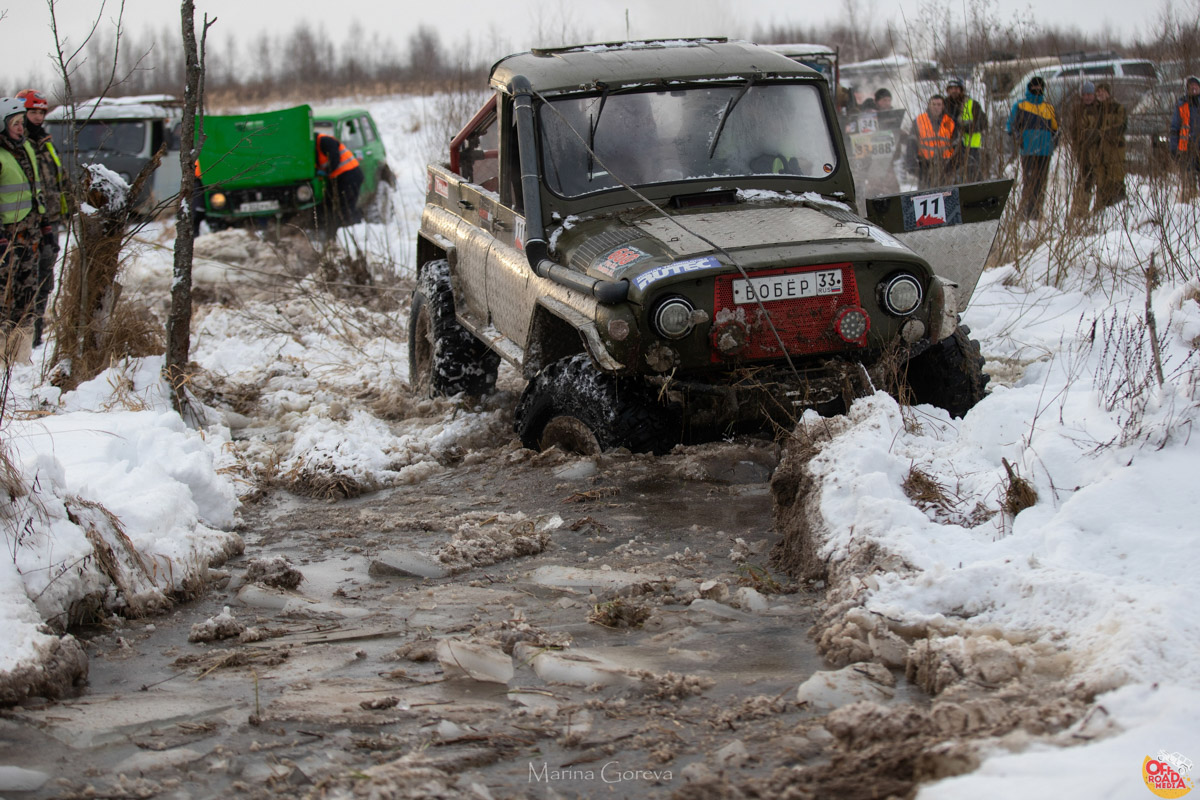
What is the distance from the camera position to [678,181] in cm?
529

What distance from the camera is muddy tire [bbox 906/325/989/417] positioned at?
16.4 ft

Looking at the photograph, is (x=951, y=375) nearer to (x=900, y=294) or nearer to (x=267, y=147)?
(x=900, y=294)

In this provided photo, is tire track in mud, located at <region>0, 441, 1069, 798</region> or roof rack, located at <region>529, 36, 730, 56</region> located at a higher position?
roof rack, located at <region>529, 36, 730, 56</region>

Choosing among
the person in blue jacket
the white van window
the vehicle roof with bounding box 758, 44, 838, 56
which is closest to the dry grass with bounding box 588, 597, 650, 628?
the person in blue jacket

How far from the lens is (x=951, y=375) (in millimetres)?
4992

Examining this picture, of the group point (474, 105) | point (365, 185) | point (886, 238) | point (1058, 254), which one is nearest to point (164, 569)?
point (886, 238)

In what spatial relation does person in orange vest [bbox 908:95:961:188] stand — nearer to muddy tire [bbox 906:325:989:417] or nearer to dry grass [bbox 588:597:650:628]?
muddy tire [bbox 906:325:989:417]

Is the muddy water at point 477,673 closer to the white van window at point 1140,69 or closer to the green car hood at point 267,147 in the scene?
the white van window at point 1140,69

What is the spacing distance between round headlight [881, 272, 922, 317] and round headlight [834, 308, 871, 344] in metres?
0.13

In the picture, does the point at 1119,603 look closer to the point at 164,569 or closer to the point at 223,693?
the point at 223,693

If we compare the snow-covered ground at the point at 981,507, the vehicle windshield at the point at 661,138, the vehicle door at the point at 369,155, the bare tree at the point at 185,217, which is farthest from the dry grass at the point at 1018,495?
the vehicle door at the point at 369,155

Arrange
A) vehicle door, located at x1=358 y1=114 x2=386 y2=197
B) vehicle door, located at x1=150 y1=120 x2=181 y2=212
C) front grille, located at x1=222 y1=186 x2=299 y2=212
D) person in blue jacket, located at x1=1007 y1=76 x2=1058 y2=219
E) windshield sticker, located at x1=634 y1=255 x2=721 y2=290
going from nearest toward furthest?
windshield sticker, located at x1=634 y1=255 x2=721 y2=290, person in blue jacket, located at x1=1007 y1=76 x2=1058 y2=219, front grille, located at x1=222 y1=186 x2=299 y2=212, vehicle door, located at x1=150 y1=120 x2=181 y2=212, vehicle door, located at x1=358 y1=114 x2=386 y2=197

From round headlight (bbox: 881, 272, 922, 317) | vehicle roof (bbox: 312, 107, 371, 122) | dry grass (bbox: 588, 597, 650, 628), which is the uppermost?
vehicle roof (bbox: 312, 107, 371, 122)

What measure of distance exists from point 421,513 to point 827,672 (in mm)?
2521
